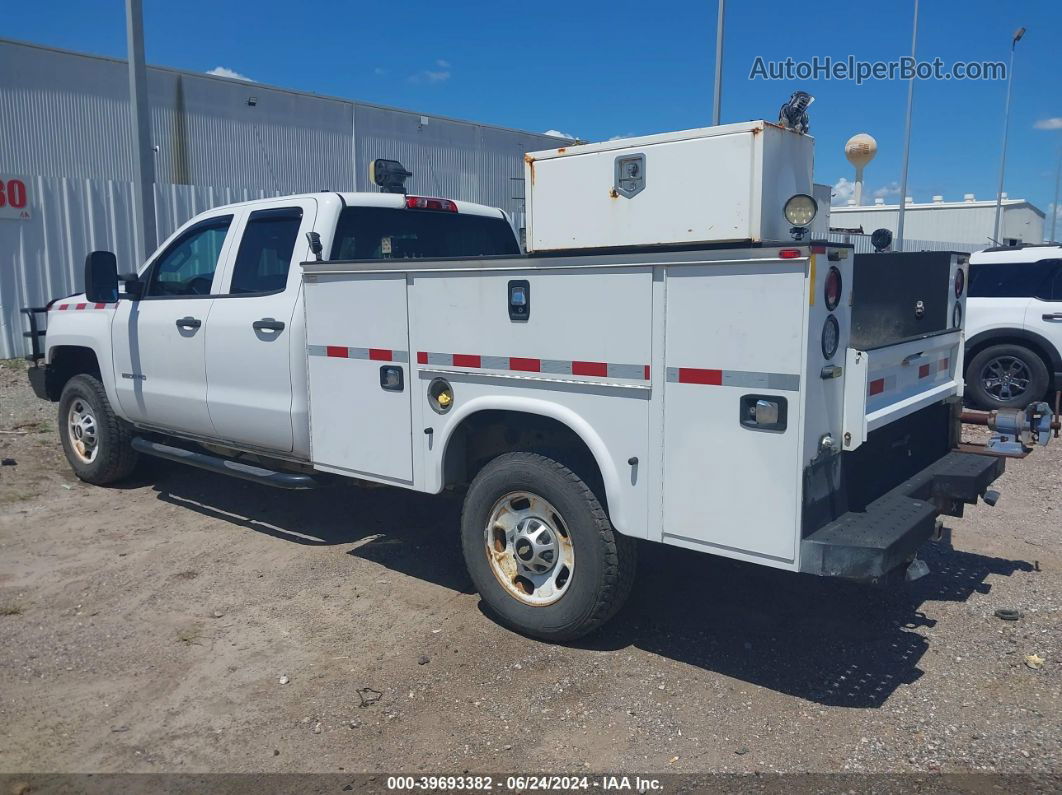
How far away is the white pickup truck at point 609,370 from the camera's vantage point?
11.2 feet

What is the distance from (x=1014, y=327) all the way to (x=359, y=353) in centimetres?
816

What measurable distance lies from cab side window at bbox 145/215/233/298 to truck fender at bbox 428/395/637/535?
263 centimetres

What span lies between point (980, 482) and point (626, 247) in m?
2.19

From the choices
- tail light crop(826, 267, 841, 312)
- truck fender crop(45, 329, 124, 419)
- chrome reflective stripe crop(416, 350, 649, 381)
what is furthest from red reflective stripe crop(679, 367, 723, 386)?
truck fender crop(45, 329, 124, 419)

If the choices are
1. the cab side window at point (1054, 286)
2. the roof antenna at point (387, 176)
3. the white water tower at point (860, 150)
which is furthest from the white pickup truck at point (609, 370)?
the white water tower at point (860, 150)

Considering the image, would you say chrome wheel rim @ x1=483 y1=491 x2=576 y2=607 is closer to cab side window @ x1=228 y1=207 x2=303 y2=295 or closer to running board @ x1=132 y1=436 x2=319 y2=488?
running board @ x1=132 y1=436 x2=319 y2=488

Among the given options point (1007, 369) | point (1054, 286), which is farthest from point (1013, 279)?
point (1007, 369)

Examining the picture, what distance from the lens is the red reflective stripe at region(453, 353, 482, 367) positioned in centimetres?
431

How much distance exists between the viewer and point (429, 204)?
588cm

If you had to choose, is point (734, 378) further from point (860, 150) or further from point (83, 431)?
point (860, 150)

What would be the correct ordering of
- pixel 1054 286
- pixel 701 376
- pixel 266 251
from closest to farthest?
pixel 701 376 → pixel 266 251 → pixel 1054 286

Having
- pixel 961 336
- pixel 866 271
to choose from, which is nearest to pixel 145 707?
pixel 866 271

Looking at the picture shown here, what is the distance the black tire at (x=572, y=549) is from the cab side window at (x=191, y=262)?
283 cm

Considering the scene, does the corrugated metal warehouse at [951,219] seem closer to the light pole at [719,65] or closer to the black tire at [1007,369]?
the light pole at [719,65]
